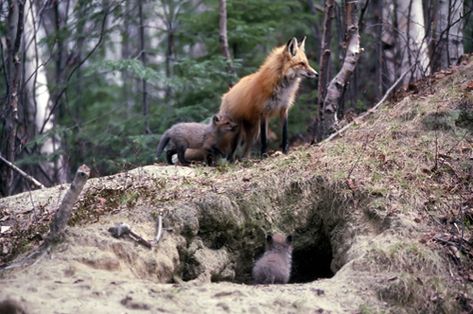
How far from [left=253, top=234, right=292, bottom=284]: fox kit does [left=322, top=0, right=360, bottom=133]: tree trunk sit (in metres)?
3.53

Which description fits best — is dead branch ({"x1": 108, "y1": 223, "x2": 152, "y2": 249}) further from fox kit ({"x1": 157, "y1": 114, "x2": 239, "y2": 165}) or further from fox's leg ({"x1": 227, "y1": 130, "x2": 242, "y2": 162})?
fox's leg ({"x1": 227, "y1": 130, "x2": 242, "y2": 162})

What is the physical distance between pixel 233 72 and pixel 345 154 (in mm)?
5258

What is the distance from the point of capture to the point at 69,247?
6836mm

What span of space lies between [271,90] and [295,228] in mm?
2940

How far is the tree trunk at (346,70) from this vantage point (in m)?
11.1

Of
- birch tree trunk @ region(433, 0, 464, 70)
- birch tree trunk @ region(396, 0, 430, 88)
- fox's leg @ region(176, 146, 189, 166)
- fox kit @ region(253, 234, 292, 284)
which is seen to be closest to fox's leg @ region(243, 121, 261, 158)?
fox's leg @ region(176, 146, 189, 166)

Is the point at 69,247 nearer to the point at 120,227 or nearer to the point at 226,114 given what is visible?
the point at 120,227

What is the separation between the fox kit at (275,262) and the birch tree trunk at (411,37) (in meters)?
6.11

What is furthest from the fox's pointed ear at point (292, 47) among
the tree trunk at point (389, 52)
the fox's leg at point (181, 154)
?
the tree trunk at point (389, 52)

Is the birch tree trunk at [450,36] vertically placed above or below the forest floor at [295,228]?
above

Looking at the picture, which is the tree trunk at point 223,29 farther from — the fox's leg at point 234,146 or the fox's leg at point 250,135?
the fox's leg at point 234,146

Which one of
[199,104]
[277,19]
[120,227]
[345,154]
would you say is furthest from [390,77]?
[120,227]

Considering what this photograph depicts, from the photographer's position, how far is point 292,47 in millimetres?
11047

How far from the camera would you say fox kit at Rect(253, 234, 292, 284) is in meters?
7.59
